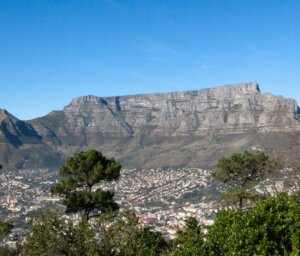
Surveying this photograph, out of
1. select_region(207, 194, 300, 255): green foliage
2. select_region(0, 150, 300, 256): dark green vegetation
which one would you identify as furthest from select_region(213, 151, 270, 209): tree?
select_region(207, 194, 300, 255): green foliage

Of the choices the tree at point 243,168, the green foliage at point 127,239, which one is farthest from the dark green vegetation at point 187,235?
the tree at point 243,168

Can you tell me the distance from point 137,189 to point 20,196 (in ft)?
140

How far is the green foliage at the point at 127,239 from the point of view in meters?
20.3

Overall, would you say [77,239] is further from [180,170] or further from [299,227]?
[180,170]

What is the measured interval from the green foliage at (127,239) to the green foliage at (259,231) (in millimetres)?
3469

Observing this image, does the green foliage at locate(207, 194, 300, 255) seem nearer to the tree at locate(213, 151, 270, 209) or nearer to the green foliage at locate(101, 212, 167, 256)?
the green foliage at locate(101, 212, 167, 256)

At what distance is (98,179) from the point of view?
34.5 meters

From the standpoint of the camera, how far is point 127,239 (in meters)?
20.4

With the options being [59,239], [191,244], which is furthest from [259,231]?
[59,239]

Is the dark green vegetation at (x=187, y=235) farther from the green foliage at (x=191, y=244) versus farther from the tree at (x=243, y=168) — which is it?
the tree at (x=243, y=168)

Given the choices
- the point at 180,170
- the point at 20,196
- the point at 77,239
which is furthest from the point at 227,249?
the point at 180,170

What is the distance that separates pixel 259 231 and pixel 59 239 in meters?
8.93

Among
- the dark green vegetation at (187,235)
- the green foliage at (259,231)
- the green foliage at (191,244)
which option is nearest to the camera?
the green foliage at (259,231)

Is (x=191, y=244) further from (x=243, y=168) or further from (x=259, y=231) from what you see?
(x=243, y=168)
